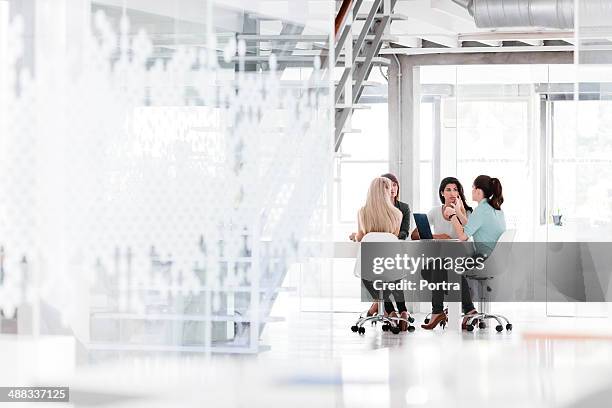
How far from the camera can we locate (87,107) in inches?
237

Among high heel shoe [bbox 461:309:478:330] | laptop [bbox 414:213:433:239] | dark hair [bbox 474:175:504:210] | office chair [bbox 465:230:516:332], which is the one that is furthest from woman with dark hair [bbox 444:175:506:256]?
high heel shoe [bbox 461:309:478:330]

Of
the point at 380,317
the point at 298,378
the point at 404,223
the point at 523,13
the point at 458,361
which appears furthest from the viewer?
A: the point at 404,223

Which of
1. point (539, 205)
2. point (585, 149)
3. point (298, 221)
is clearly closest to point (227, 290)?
point (298, 221)

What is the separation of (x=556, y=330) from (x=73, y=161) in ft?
17.0

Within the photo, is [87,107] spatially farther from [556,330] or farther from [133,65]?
[556,330]

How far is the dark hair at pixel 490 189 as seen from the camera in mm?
9594

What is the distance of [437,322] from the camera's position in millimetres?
9852

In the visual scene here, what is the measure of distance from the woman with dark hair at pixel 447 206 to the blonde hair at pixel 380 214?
0.62 meters

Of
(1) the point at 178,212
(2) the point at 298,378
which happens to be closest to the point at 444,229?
(2) the point at 298,378

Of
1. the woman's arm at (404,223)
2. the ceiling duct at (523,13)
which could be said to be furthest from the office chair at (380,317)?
the ceiling duct at (523,13)

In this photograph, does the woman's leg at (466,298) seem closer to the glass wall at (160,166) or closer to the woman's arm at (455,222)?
the woman's arm at (455,222)

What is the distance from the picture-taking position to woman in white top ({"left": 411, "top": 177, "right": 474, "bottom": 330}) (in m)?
9.87

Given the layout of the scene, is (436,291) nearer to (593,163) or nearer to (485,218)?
(485,218)

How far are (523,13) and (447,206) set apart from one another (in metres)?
1.79
